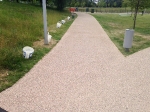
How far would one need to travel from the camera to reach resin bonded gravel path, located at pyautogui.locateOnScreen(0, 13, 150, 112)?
11.0 feet

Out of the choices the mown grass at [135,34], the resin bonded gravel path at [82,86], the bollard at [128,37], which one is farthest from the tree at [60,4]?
the resin bonded gravel path at [82,86]

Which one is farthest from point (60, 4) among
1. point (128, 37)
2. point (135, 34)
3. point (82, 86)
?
point (82, 86)

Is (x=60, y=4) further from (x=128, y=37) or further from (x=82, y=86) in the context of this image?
(x=82, y=86)

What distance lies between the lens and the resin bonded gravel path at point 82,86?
132 inches

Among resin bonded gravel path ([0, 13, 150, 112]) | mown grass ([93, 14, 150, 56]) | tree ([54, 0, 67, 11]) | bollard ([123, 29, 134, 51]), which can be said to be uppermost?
tree ([54, 0, 67, 11])

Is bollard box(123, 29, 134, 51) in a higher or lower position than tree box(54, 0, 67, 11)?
lower

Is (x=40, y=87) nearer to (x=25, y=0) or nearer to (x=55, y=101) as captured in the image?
(x=55, y=101)

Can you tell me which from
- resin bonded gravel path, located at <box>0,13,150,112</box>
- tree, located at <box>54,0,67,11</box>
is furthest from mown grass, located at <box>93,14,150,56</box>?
tree, located at <box>54,0,67,11</box>

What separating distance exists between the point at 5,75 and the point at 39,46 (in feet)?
10.4

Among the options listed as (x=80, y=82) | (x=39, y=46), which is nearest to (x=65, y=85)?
(x=80, y=82)

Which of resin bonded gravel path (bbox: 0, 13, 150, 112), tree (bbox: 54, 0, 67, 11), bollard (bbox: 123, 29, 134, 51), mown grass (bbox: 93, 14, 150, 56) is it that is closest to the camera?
resin bonded gravel path (bbox: 0, 13, 150, 112)

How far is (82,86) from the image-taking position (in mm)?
4125

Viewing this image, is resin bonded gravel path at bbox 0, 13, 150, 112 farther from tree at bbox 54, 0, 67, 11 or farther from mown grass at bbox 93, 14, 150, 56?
tree at bbox 54, 0, 67, 11

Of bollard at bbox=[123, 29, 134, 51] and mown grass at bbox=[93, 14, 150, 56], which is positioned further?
mown grass at bbox=[93, 14, 150, 56]
